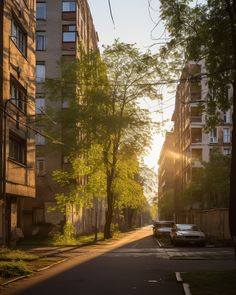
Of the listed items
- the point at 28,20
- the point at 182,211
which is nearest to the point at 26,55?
the point at 28,20

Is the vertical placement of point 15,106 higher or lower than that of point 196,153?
lower

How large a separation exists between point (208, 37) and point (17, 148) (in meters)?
17.5

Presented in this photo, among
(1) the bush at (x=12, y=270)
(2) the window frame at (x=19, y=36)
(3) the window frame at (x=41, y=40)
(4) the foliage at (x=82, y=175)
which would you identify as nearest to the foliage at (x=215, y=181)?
(4) the foliage at (x=82, y=175)

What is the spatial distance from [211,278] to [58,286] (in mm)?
3844

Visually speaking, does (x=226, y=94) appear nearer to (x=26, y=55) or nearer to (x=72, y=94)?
(x=26, y=55)

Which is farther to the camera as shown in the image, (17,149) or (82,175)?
(82,175)

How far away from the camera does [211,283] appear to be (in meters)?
13.9

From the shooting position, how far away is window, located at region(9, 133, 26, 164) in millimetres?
29812

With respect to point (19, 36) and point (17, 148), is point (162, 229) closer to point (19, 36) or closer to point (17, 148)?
point (17, 148)

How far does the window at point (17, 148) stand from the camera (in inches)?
1174

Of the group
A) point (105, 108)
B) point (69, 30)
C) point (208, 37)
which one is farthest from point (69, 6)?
point (208, 37)

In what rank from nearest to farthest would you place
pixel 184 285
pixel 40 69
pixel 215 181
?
pixel 184 285, pixel 40 69, pixel 215 181

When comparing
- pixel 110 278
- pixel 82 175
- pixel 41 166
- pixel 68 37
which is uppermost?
pixel 68 37

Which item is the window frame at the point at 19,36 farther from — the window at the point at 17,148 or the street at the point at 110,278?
the street at the point at 110,278
